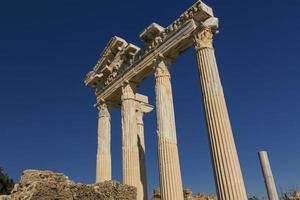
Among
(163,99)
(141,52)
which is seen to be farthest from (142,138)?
(141,52)

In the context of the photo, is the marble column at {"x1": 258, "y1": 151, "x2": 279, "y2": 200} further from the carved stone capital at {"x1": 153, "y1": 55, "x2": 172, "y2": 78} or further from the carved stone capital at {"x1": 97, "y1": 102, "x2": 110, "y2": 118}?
the carved stone capital at {"x1": 97, "y1": 102, "x2": 110, "y2": 118}

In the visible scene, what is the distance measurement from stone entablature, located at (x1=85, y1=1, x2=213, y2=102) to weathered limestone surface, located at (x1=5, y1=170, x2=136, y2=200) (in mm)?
11705

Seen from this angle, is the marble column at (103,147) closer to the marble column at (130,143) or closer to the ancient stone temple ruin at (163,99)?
the ancient stone temple ruin at (163,99)

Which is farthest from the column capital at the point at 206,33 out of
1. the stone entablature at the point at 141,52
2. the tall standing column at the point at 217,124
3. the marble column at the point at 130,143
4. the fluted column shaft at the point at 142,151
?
the fluted column shaft at the point at 142,151

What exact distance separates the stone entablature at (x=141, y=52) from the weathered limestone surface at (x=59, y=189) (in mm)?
Answer: 11705

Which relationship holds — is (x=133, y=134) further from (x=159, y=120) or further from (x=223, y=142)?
(x=223, y=142)

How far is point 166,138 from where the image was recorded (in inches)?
573

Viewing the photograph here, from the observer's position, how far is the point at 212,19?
47.1 feet

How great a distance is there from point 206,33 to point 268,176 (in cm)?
749

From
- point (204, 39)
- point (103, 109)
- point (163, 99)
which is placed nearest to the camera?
point (204, 39)

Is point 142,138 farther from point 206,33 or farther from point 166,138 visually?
point 206,33

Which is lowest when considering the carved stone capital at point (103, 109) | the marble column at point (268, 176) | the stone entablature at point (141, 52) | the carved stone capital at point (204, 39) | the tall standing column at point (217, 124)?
the marble column at point (268, 176)

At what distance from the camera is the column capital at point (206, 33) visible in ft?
46.1

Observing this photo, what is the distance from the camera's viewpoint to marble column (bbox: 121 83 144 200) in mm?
16391
